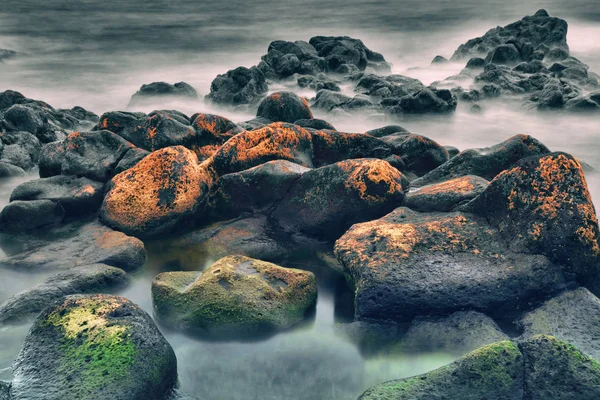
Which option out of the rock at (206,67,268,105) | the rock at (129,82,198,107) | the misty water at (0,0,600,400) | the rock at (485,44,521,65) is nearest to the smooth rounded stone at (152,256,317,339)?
the misty water at (0,0,600,400)

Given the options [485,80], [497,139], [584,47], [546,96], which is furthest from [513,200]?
[584,47]

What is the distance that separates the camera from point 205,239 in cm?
764

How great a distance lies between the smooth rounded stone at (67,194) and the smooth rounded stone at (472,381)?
5383 millimetres

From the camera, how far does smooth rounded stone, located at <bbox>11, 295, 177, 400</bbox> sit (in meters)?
4.34

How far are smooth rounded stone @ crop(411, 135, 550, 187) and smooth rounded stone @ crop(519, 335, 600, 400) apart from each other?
149 inches

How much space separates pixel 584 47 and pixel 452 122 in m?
22.0

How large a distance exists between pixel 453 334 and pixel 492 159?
3358mm

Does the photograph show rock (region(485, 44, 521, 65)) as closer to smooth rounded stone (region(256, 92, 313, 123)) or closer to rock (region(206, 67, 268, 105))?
rock (region(206, 67, 268, 105))

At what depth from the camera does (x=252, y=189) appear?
786cm

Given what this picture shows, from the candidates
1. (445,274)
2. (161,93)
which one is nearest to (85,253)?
(445,274)

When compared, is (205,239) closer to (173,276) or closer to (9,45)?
(173,276)

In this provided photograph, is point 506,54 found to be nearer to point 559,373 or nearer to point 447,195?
point 447,195

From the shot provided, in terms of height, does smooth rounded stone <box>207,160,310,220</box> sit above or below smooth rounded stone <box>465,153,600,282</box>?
below

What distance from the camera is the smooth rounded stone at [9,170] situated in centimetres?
1082
